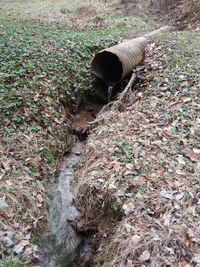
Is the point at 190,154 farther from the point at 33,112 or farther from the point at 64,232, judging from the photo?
the point at 33,112

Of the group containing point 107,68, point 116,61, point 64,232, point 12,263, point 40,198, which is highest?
point 116,61

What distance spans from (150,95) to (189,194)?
119 inches

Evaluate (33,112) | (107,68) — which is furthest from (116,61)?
(33,112)

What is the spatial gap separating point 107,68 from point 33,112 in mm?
3180

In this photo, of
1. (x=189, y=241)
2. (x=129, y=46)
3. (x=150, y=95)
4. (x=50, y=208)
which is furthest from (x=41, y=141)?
(x=129, y=46)

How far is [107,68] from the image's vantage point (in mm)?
7508

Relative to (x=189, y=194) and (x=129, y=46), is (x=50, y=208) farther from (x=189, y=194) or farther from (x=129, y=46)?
(x=129, y=46)

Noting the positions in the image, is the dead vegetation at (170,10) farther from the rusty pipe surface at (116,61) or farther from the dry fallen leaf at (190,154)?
the dry fallen leaf at (190,154)

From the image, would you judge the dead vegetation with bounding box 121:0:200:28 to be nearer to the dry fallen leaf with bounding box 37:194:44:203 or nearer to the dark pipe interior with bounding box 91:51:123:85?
the dark pipe interior with bounding box 91:51:123:85

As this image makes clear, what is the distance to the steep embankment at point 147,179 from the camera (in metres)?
2.97

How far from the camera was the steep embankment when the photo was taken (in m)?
2.97

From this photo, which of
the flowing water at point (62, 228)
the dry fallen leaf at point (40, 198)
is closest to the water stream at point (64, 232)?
the flowing water at point (62, 228)

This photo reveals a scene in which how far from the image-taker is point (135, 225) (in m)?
3.21

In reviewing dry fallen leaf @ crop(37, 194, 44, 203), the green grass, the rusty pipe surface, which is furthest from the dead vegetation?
the green grass
